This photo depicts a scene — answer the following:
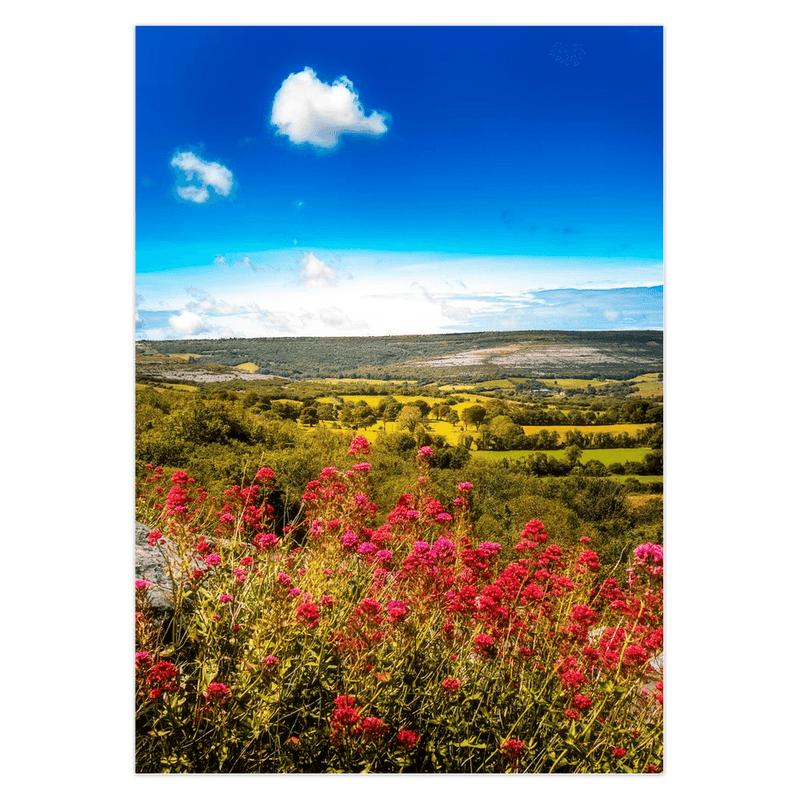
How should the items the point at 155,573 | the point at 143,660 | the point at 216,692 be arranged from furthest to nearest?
the point at 155,573 → the point at 143,660 → the point at 216,692

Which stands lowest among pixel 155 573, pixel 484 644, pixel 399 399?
pixel 484 644

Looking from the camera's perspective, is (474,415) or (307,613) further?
(474,415)

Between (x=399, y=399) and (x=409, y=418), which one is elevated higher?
(x=399, y=399)

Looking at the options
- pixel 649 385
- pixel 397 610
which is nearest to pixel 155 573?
pixel 397 610

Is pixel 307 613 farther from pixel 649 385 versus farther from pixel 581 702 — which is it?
pixel 649 385

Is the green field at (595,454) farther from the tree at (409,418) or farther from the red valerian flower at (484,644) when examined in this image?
the red valerian flower at (484,644)

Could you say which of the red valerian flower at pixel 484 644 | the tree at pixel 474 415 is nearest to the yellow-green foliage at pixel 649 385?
the tree at pixel 474 415
